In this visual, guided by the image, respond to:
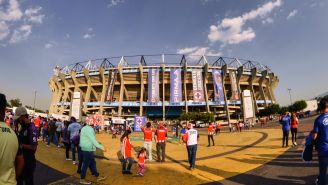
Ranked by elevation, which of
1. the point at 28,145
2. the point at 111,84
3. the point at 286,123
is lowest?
the point at 28,145

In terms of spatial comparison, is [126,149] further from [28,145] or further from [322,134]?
[322,134]

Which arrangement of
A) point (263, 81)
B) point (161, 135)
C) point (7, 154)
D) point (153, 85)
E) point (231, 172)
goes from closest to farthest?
point (7, 154) → point (231, 172) → point (161, 135) → point (153, 85) → point (263, 81)

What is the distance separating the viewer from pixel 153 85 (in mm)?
75125

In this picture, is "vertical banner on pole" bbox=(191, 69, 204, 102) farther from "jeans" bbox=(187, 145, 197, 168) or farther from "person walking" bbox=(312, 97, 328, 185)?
"person walking" bbox=(312, 97, 328, 185)

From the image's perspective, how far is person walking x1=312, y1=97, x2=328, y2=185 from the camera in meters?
5.04

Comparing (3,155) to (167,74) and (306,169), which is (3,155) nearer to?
(306,169)

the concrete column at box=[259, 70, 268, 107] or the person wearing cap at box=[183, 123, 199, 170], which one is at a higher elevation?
the concrete column at box=[259, 70, 268, 107]

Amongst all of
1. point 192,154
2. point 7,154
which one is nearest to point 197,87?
point 192,154

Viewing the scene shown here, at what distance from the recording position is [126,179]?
8.94 meters

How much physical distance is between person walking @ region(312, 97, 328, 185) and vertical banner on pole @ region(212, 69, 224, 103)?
2767 inches

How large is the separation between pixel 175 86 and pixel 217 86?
11828mm

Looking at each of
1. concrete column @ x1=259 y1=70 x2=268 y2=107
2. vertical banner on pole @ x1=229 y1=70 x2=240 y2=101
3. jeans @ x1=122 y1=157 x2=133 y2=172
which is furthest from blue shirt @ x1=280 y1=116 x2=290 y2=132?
concrete column @ x1=259 y1=70 x2=268 y2=107

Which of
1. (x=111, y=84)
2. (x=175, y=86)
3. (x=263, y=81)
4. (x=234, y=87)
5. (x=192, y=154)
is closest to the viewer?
(x=192, y=154)

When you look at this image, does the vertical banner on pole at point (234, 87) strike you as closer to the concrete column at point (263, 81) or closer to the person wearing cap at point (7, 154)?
the concrete column at point (263, 81)
